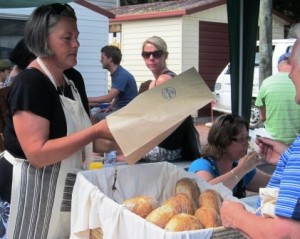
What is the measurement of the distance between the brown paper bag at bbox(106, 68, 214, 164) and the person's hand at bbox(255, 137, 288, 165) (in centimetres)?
63

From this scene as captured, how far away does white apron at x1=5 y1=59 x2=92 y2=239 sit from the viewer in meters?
1.90

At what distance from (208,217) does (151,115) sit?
1.30 feet

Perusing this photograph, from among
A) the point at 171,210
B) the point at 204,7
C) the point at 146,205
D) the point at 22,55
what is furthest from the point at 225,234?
the point at 204,7

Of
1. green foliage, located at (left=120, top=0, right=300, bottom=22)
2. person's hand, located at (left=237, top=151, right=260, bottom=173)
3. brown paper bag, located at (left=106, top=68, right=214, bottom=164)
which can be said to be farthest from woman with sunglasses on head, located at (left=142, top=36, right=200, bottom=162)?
green foliage, located at (left=120, top=0, right=300, bottom=22)

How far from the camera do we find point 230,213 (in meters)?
1.38

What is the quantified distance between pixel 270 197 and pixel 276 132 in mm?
3874

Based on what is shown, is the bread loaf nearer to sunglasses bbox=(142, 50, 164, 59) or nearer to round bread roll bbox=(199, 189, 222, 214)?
round bread roll bbox=(199, 189, 222, 214)

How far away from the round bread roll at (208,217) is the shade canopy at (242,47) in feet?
8.00

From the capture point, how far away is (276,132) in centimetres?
507

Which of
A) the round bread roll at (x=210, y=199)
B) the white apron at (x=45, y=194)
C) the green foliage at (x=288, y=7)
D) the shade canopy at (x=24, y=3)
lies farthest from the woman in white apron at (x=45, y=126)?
the green foliage at (x=288, y=7)

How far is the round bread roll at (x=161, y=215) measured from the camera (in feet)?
4.76

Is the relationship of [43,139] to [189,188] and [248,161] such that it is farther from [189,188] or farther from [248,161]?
[248,161]

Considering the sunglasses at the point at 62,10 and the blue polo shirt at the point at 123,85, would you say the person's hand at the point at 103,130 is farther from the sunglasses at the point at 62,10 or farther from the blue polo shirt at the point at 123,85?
the blue polo shirt at the point at 123,85

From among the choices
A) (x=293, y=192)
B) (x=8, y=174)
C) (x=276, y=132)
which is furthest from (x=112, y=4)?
(x=293, y=192)
